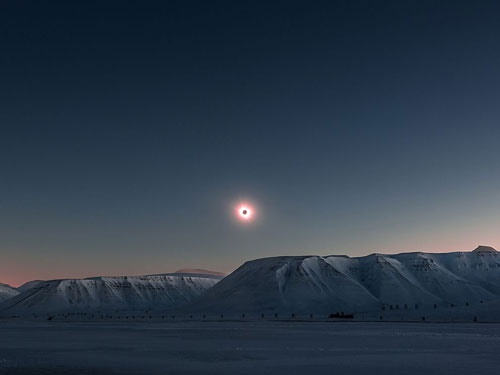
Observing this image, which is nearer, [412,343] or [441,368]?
[441,368]

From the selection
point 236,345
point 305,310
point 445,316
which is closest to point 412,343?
point 236,345

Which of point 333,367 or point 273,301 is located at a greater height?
point 273,301

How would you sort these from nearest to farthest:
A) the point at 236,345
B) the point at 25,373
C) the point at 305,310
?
the point at 25,373 < the point at 236,345 < the point at 305,310

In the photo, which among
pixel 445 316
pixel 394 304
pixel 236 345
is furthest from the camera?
pixel 394 304

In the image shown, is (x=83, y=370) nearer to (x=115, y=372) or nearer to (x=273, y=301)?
(x=115, y=372)

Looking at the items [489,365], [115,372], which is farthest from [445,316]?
[115,372]

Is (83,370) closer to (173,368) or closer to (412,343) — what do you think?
(173,368)

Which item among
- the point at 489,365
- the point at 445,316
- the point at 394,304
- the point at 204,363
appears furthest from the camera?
the point at 394,304

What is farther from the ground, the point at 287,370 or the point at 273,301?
the point at 273,301

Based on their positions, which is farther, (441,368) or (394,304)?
(394,304)
